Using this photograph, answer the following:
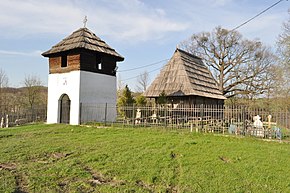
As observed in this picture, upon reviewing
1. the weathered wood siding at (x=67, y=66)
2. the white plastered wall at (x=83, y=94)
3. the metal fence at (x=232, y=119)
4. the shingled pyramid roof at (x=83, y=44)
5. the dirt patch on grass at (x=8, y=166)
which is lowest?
the dirt patch on grass at (x=8, y=166)

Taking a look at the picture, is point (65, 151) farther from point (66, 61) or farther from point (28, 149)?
point (66, 61)

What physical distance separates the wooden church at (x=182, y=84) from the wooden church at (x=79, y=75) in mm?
4134

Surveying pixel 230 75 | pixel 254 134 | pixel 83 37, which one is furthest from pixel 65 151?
pixel 230 75

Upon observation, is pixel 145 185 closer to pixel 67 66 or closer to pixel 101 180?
pixel 101 180

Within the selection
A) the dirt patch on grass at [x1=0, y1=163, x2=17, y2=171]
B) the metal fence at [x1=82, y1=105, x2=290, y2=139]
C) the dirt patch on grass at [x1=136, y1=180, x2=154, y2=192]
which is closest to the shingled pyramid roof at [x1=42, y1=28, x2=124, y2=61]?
the metal fence at [x1=82, y1=105, x2=290, y2=139]

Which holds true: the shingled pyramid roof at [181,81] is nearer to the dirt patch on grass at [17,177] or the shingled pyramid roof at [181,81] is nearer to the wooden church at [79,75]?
the wooden church at [79,75]

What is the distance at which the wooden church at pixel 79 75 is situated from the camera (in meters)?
18.0

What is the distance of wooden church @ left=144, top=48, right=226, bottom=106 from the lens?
20609 mm

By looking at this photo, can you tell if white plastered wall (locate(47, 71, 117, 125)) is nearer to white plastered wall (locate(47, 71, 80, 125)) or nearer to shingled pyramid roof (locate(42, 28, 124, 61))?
white plastered wall (locate(47, 71, 80, 125))

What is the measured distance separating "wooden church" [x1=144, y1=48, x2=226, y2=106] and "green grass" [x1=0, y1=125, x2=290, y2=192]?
8.86m

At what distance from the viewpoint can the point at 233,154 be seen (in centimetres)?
911

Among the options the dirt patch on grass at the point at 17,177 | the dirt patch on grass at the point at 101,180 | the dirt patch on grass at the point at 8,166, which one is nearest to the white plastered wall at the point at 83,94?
the dirt patch on grass at the point at 8,166

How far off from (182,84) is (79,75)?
823 cm

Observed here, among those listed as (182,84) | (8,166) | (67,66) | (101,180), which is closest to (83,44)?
(67,66)
